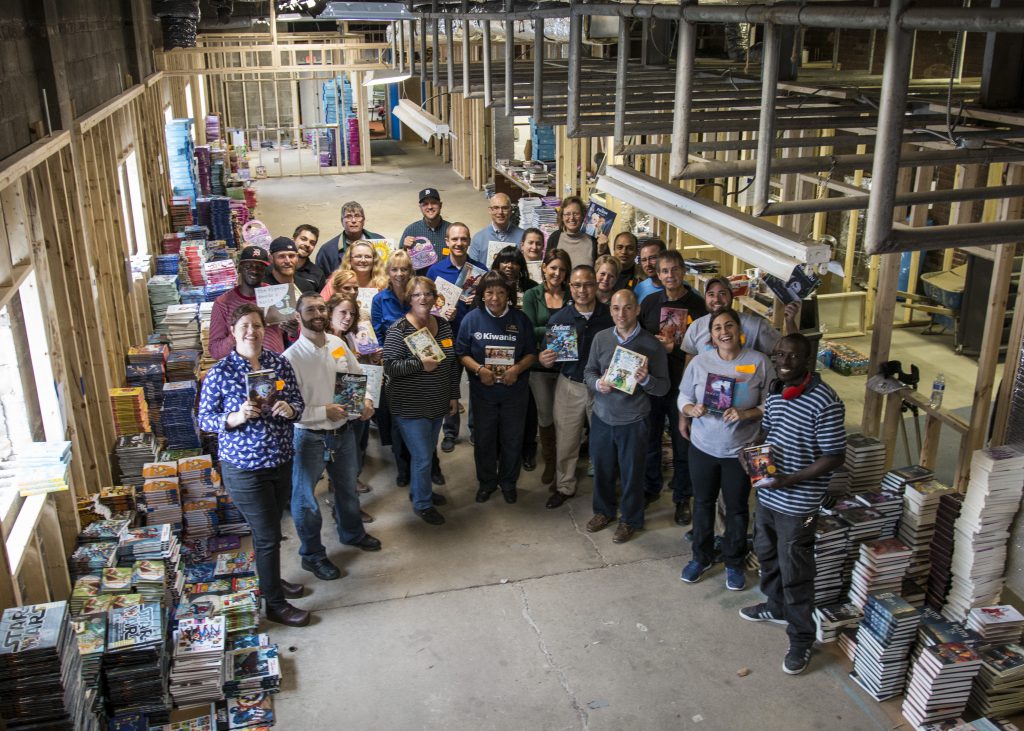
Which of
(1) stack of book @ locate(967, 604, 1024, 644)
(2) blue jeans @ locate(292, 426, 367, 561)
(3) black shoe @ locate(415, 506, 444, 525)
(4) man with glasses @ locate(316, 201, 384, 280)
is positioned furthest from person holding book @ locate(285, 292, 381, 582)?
(1) stack of book @ locate(967, 604, 1024, 644)

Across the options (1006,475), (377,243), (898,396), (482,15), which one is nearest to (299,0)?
(377,243)

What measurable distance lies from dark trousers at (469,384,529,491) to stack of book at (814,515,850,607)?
231cm

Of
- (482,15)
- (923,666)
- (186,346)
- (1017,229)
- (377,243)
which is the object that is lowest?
(923,666)

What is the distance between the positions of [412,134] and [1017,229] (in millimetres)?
26652

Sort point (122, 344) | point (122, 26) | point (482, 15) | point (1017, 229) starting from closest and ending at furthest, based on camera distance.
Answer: point (1017, 229), point (482, 15), point (122, 344), point (122, 26)

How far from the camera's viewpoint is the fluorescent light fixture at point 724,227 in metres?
3.80

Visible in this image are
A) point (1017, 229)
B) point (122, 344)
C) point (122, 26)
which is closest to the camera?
point (1017, 229)

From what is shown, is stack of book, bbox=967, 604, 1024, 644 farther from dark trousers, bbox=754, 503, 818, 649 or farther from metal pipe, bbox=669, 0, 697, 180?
metal pipe, bbox=669, 0, 697, 180

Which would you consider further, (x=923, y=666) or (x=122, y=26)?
(x=122, y=26)

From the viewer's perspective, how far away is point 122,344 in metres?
7.70

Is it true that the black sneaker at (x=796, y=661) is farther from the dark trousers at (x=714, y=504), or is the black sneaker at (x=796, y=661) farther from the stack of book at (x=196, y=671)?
the stack of book at (x=196, y=671)

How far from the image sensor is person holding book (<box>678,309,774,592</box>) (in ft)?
18.2

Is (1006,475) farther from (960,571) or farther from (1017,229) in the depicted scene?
(1017,229)

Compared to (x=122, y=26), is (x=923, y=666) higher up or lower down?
lower down
